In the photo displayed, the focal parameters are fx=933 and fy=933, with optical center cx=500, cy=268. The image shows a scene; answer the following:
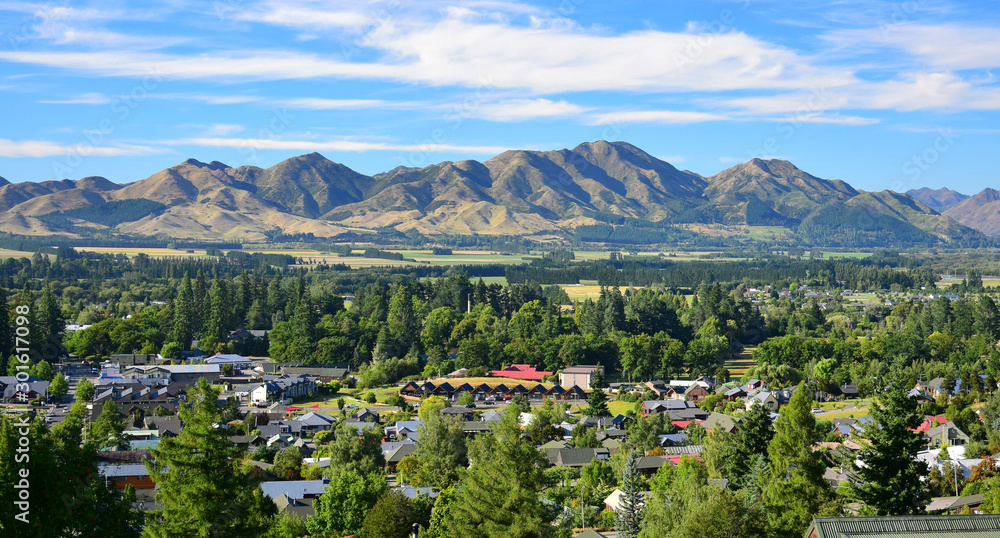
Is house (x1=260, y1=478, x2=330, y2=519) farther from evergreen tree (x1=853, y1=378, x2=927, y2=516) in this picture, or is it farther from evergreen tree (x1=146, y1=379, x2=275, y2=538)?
evergreen tree (x1=853, y1=378, x2=927, y2=516)

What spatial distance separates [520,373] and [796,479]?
45672 millimetres

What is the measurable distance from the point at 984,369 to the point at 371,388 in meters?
40.5

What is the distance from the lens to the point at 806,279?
159250 millimetres

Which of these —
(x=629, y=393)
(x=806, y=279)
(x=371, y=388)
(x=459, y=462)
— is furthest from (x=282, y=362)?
(x=806, y=279)

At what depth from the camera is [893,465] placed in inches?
828

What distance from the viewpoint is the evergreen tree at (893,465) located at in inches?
820

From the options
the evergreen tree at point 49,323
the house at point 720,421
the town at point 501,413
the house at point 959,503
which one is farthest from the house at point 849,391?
the evergreen tree at point 49,323

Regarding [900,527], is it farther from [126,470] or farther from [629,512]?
[126,470]

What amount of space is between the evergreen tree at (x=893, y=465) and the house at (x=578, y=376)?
42761 mm

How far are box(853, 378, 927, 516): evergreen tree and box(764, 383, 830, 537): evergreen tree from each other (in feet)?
4.62

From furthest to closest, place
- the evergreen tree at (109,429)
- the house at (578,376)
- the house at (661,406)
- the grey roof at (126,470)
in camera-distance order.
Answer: the house at (578,376)
the house at (661,406)
the evergreen tree at (109,429)
the grey roof at (126,470)

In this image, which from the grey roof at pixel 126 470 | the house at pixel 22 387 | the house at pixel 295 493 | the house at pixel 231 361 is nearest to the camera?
the house at pixel 295 493

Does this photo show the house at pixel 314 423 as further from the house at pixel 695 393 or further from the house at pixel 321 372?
the house at pixel 695 393

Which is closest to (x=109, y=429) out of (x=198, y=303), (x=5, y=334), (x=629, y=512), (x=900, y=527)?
(x=629, y=512)
